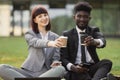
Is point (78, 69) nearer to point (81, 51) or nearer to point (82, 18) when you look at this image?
point (81, 51)

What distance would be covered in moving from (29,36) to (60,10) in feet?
94.3

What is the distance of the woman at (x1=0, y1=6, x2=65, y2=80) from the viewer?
214 inches

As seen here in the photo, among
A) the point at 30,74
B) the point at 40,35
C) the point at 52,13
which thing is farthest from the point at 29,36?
the point at 52,13

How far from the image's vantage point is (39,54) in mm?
5707

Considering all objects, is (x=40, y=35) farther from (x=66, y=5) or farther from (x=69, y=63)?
(x=66, y=5)

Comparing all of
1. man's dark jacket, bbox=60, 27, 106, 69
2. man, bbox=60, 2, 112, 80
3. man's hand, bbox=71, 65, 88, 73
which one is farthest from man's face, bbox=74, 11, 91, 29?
man's hand, bbox=71, 65, 88, 73

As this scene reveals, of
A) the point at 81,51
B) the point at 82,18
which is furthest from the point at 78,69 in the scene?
the point at 82,18

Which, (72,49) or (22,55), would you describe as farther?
(22,55)

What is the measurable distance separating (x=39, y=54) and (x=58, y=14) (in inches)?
1130

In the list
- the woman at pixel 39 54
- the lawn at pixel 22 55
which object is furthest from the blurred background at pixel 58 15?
the woman at pixel 39 54

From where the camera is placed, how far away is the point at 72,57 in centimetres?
592

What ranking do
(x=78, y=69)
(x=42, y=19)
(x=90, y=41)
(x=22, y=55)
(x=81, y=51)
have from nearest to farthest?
(x=90, y=41) → (x=78, y=69) → (x=42, y=19) → (x=81, y=51) → (x=22, y=55)

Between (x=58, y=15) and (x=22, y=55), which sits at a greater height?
(x=58, y=15)

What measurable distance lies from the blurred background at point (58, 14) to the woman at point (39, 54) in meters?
27.0
